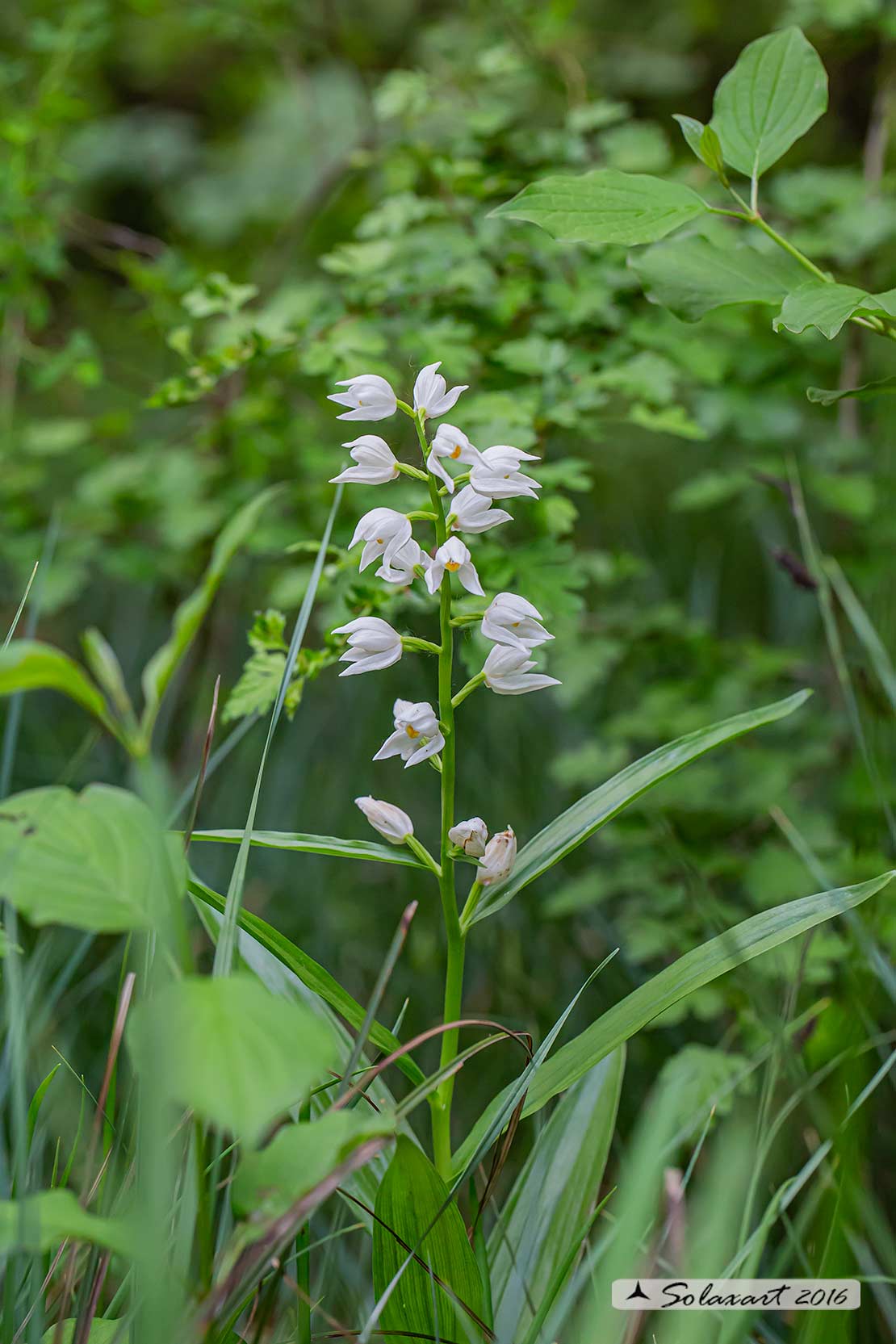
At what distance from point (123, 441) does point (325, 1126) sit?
1.60 meters

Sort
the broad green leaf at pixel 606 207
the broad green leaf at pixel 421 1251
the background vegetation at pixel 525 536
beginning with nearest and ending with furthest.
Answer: the broad green leaf at pixel 421 1251
the broad green leaf at pixel 606 207
the background vegetation at pixel 525 536

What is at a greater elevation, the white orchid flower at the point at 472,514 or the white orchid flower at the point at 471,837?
the white orchid flower at the point at 472,514

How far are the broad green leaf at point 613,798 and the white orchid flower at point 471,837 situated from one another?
2 cm

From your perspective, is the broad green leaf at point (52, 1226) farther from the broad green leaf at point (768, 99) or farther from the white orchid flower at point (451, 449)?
the broad green leaf at point (768, 99)

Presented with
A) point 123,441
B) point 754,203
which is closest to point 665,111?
point 123,441

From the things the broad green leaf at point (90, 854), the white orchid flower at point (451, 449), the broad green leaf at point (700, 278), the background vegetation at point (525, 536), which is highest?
the broad green leaf at point (700, 278)

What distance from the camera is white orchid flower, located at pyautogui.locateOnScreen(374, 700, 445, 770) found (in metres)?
0.47

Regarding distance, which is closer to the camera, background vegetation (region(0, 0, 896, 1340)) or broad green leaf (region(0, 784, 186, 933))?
broad green leaf (region(0, 784, 186, 933))

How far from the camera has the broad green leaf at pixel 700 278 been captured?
24.2 inches

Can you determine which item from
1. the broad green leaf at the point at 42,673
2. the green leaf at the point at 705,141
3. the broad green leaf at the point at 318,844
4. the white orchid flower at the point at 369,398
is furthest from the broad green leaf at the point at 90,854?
the green leaf at the point at 705,141

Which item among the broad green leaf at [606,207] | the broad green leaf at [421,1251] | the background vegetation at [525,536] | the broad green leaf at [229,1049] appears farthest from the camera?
the background vegetation at [525,536]

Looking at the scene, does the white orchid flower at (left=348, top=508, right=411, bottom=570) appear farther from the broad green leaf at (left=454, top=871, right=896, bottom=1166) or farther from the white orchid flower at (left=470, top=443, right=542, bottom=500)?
the broad green leaf at (left=454, top=871, right=896, bottom=1166)

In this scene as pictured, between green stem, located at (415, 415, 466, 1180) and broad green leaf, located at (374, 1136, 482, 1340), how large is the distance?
0.04 meters

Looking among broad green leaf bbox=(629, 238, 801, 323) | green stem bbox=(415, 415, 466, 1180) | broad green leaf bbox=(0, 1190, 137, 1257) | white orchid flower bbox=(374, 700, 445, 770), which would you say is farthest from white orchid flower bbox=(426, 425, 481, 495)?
broad green leaf bbox=(0, 1190, 137, 1257)
